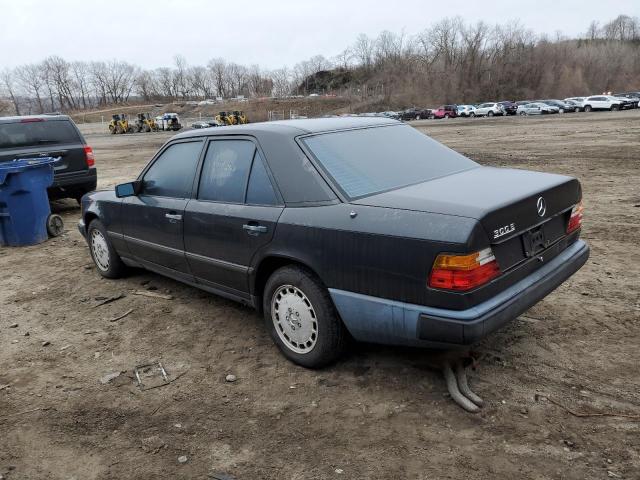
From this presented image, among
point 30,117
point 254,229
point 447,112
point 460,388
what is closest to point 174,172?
point 254,229

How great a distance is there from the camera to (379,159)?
3.68 m

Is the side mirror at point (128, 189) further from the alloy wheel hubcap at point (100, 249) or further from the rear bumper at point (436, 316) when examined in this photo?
the rear bumper at point (436, 316)

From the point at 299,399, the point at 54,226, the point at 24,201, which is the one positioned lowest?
the point at 299,399

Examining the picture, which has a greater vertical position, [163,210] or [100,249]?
[163,210]

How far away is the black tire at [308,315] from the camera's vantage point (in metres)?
3.31

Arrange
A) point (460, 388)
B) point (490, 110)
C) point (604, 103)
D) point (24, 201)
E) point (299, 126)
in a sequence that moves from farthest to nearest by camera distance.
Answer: point (490, 110) < point (604, 103) < point (24, 201) < point (299, 126) < point (460, 388)

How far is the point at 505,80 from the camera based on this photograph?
84.9 metres

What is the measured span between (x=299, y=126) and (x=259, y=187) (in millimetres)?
563

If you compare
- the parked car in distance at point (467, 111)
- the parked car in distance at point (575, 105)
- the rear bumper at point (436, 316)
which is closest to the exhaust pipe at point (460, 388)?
the rear bumper at point (436, 316)

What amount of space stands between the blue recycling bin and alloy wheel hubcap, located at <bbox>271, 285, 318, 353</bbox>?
17.2ft

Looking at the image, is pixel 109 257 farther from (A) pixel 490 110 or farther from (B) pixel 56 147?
(A) pixel 490 110

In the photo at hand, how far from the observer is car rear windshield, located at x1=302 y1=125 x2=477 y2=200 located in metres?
3.39

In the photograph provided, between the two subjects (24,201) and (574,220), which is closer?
(574,220)

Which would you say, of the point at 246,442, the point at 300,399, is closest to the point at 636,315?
the point at 300,399
